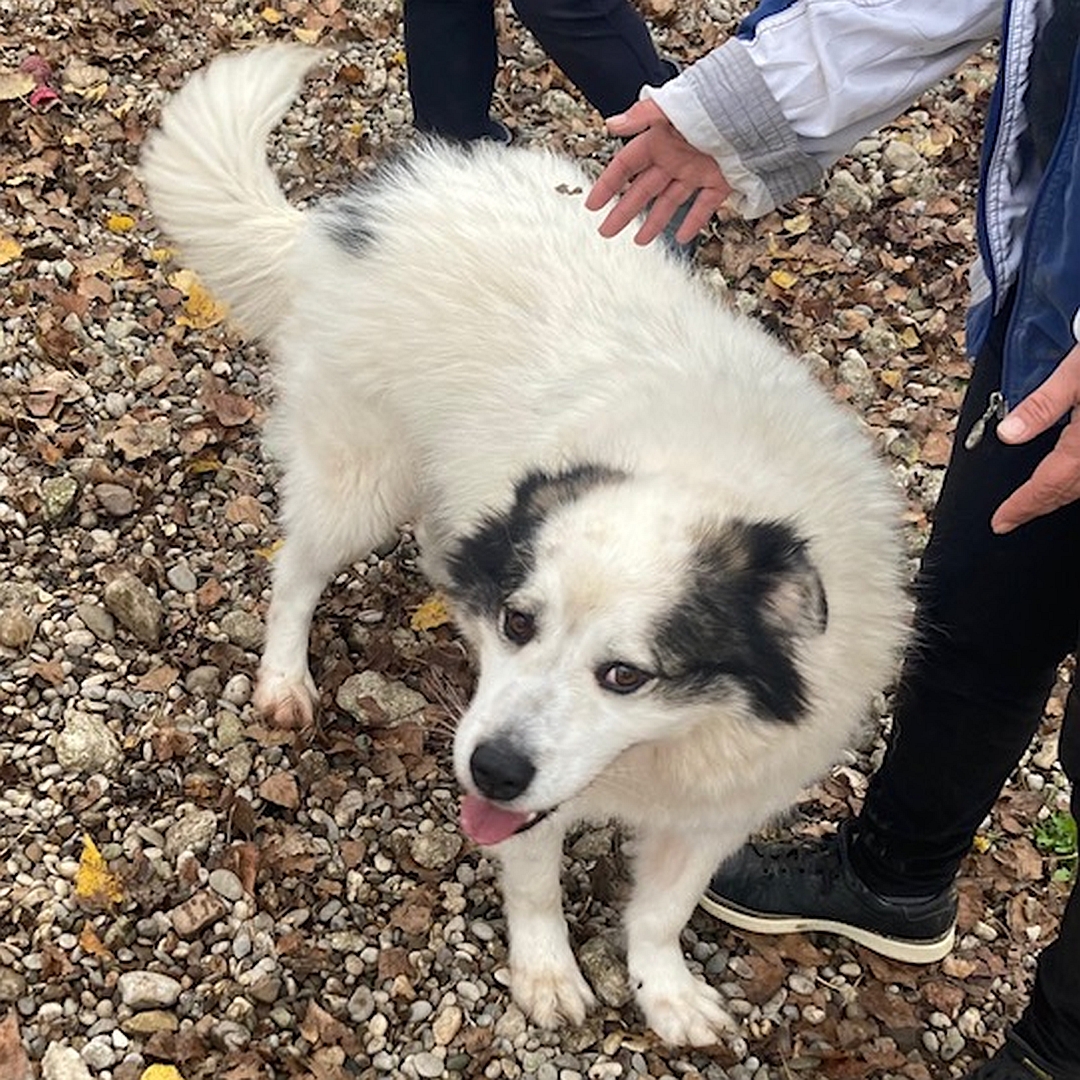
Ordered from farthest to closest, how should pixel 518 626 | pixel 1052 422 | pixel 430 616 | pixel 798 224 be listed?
pixel 798 224
pixel 430 616
pixel 518 626
pixel 1052 422

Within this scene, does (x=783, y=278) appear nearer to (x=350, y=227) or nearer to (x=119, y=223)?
(x=350, y=227)

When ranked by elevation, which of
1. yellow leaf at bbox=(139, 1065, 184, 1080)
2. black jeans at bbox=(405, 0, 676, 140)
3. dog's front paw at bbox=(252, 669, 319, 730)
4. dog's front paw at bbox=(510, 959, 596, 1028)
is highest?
black jeans at bbox=(405, 0, 676, 140)

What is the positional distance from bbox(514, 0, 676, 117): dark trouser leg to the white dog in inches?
37.0

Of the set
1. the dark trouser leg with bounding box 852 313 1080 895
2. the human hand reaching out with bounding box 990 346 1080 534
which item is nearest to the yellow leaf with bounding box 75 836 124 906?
the dark trouser leg with bounding box 852 313 1080 895

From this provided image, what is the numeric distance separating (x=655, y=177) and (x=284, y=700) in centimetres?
159

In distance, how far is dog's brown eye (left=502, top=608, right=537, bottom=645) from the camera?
2.34 meters

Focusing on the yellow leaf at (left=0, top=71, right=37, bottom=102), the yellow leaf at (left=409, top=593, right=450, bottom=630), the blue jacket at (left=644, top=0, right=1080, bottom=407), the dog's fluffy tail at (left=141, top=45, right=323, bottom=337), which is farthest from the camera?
the yellow leaf at (left=0, top=71, right=37, bottom=102)

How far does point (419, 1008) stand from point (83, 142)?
359 centimetres

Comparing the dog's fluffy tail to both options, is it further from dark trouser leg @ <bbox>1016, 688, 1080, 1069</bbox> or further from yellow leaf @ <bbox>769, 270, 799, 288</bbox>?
dark trouser leg @ <bbox>1016, 688, 1080, 1069</bbox>

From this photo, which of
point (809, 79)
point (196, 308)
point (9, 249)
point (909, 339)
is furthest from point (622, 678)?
point (9, 249)

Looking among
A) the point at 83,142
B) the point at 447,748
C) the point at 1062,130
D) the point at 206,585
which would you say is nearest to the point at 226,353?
the point at 206,585

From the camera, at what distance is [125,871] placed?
9.89ft

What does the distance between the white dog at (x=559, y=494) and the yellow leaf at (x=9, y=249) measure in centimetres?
136

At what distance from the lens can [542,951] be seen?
293 cm
